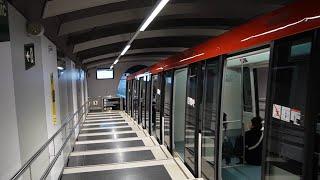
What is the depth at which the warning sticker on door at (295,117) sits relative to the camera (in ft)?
7.33

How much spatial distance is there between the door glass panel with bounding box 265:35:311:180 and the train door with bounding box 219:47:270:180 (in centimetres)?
261

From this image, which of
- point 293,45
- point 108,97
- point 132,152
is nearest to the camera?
point 293,45

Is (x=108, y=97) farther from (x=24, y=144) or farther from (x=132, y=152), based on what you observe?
(x=24, y=144)

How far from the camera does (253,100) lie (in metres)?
5.62

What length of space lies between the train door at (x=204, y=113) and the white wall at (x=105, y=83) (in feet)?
51.2

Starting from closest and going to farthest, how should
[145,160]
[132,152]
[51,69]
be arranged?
1. [51,69]
2. [145,160]
3. [132,152]

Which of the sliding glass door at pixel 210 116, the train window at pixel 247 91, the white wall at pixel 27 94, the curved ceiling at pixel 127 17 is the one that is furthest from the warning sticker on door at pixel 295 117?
the train window at pixel 247 91

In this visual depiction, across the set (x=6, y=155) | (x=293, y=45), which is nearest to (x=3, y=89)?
(x=6, y=155)

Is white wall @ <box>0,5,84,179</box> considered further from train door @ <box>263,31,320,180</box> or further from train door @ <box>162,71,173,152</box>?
train door @ <box>162,71,173,152</box>

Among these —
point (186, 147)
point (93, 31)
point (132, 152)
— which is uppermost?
point (93, 31)

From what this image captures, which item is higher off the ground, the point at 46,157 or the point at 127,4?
the point at 127,4

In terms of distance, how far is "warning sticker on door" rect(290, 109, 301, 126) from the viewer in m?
2.23

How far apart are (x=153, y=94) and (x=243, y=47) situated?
6523mm

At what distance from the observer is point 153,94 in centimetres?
961
